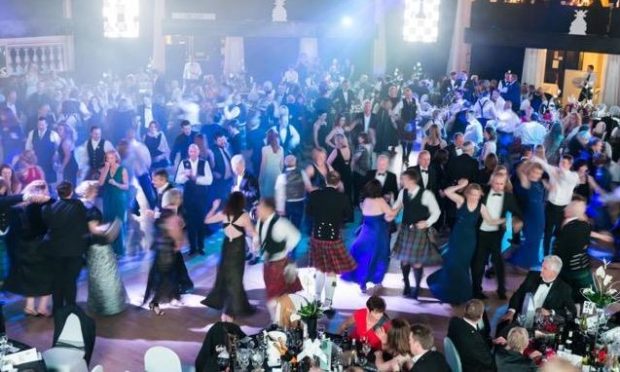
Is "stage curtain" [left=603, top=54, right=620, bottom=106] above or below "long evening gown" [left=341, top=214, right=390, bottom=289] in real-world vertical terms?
above

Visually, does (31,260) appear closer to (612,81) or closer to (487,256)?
(487,256)

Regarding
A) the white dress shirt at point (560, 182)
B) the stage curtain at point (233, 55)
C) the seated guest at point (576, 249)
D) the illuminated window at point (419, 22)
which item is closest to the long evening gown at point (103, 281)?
the seated guest at point (576, 249)

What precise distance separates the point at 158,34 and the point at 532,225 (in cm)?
1262

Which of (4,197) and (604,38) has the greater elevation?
(604,38)

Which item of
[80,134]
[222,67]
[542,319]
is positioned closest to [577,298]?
[542,319]

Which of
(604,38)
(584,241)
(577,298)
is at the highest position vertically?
(604,38)

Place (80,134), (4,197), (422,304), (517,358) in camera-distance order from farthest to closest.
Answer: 1. (80,134)
2. (422,304)
3. (4,197)
4. (517,358)

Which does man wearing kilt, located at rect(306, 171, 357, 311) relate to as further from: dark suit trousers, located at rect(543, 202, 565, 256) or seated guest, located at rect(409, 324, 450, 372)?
dark suit trousers, located at rect(543, 202, 565, 256)

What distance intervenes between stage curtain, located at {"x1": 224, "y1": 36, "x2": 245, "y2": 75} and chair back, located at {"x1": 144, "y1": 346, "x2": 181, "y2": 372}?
609 inches

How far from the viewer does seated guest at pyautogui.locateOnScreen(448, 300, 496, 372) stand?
4.50 meters

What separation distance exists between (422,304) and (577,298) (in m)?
1.43

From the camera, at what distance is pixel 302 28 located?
18703 mm

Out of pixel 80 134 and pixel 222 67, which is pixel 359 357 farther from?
pixel 222 67

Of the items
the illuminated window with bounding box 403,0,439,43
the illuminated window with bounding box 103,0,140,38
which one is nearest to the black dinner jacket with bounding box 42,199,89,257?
the illuminated window with bounding box 103,0,140,38
